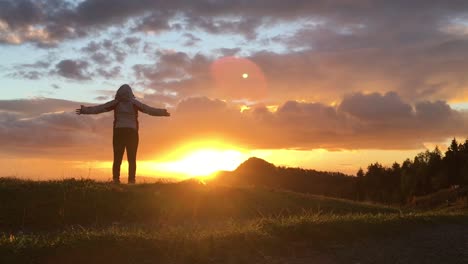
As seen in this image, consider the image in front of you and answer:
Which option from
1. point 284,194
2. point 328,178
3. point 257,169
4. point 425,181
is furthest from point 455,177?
point 284,194

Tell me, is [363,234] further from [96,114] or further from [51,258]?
[96,114]

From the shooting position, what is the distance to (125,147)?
16.9 metres

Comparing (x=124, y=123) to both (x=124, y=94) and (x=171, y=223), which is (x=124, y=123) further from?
(x=171, y=223)

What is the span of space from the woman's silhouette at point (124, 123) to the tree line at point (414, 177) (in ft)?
223

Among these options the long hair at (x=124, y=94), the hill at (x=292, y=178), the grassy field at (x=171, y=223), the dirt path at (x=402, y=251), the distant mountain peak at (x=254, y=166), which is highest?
the long hair at (x=124, y=94)

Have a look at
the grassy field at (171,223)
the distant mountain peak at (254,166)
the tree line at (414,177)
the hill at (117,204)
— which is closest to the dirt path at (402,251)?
the grassy field at (171,223)

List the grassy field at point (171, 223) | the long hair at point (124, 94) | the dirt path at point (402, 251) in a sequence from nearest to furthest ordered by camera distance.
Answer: the grassy field at point (171, 223) < the dirt path at point (402, 251) < the long hair at point (124, 94)

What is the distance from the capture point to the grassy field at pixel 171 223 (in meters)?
7.13

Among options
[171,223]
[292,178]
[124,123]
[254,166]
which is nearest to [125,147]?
[124,123]

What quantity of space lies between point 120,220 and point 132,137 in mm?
4861

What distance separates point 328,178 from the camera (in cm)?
9944

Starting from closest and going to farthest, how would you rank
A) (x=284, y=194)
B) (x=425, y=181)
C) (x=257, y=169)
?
(x=284, y=194)
(x=257, y=169)
(x=425, y=181)

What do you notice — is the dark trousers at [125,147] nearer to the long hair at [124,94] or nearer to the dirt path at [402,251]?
the long hair at [124,94]

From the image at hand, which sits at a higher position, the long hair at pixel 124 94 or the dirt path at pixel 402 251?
the long hair at pixel 124 94
